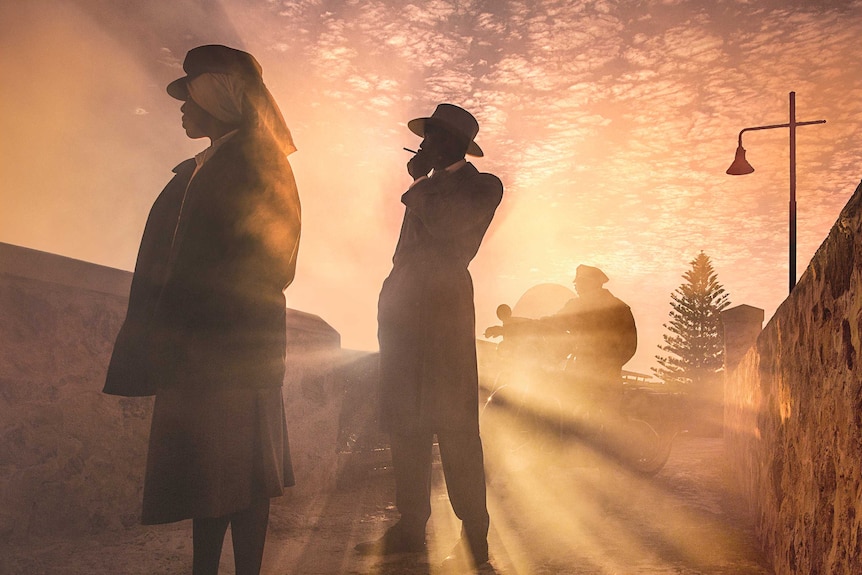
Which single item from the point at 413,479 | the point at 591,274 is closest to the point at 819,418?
the point at 413,479

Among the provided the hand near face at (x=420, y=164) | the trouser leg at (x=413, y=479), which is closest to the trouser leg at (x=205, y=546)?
the trouser leg at (x=413, y=479)

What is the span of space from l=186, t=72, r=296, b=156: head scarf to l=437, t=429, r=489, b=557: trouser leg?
1.76 meters

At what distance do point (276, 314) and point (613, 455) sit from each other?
4.46m

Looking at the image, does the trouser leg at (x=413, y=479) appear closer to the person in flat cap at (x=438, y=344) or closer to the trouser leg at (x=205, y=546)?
the person in flat cap at (x=438, y=344)

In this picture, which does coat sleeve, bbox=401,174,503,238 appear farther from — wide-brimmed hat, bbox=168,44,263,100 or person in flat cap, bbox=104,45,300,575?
wide-brimmed hat, bbox=168,44,263,100

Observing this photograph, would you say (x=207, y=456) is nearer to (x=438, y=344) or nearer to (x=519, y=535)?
(x=438, y=344)

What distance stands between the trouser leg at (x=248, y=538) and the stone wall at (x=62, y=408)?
1.11m

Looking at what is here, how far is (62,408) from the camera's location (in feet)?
9.65

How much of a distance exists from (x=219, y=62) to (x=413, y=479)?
218 centimetres

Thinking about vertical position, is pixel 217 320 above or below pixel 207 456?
above

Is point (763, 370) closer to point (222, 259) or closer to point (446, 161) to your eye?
point (446, 161)

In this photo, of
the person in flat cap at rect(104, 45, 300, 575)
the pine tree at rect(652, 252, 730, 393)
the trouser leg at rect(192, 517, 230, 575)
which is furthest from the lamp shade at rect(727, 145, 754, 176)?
the pine tree at rect(652, 252, 730, 393)

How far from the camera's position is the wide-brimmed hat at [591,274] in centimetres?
631

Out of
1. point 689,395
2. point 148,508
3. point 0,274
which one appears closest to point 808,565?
point 148,508
